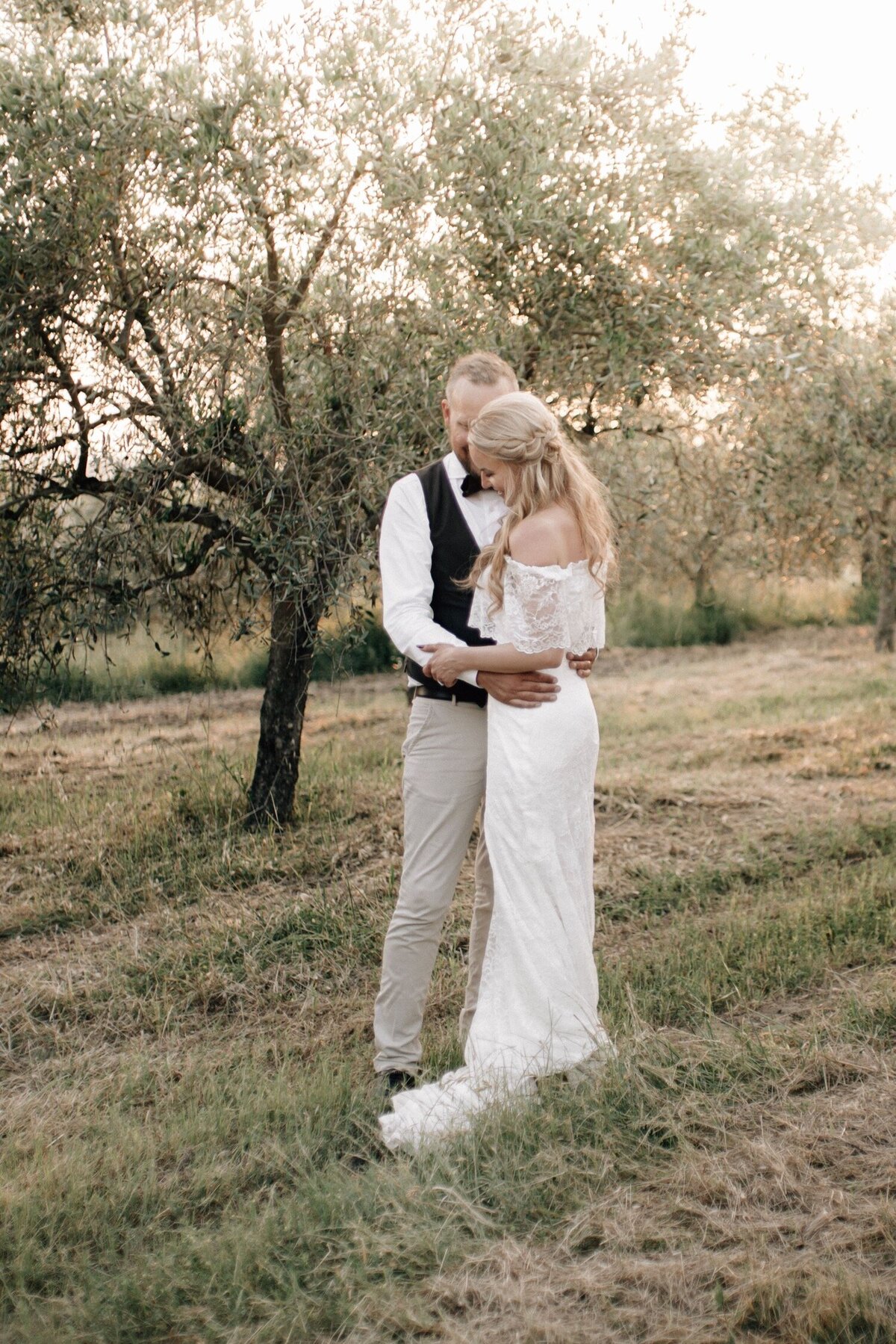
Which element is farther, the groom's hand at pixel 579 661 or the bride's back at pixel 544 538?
the groom's hand at pixel 579 661

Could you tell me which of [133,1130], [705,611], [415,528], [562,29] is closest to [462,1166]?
[133,1130]

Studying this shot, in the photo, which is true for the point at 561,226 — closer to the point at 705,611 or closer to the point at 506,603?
the point at 506,603

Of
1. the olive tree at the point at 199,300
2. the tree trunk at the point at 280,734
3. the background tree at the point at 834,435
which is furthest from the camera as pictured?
the tree trunk at the point at 280,734

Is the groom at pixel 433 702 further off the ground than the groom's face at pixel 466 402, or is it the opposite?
the groom's face at pixel 466 402

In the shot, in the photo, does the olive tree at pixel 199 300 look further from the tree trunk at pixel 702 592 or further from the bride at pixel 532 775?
the tree trunk at pixel 702 592

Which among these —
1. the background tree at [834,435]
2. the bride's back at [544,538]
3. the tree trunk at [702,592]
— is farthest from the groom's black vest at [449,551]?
the tree trunk at [702,592]

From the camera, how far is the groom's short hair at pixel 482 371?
4.07m

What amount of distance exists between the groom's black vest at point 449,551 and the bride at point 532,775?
22 centimetres

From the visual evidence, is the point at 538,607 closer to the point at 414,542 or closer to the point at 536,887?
the point at 414,542

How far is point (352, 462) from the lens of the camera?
6.36 meters

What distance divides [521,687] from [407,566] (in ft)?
2.10

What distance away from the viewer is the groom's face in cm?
407

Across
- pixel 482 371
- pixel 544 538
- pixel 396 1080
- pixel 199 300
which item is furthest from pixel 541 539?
pixel 199 300

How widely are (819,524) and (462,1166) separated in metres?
6.10
